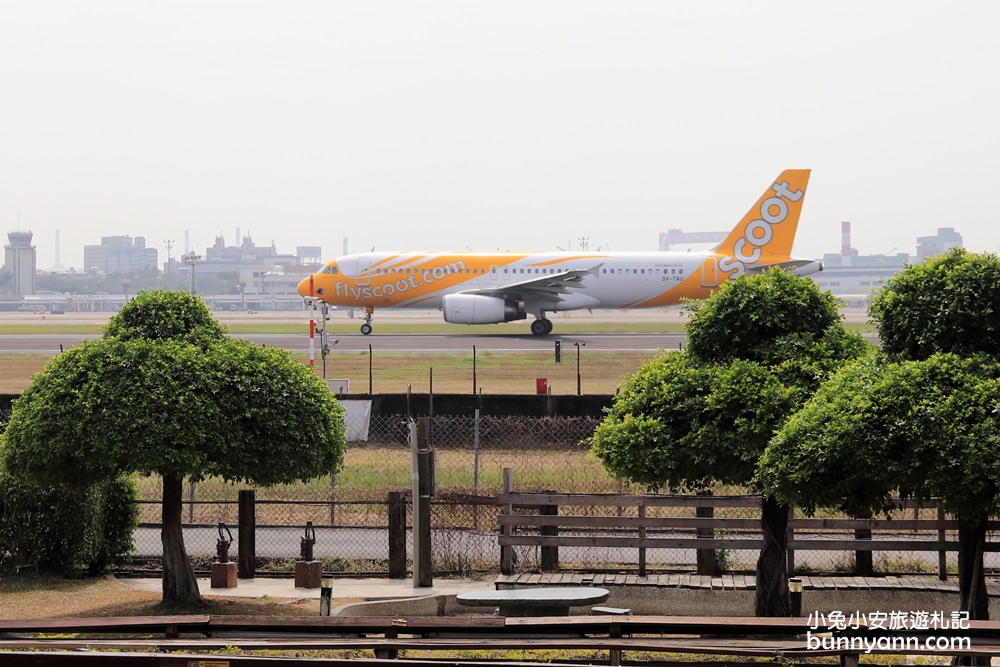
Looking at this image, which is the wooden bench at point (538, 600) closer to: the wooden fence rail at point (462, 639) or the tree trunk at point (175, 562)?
the wooden fence rail at point (462, 639)

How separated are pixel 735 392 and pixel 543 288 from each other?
143 feet

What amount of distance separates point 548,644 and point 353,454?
15334 mm

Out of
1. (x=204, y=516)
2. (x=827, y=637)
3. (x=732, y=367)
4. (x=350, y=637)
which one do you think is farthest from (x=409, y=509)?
(x=827, y=637)

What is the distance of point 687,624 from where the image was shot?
9.15 m

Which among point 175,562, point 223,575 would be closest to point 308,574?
point 223,575

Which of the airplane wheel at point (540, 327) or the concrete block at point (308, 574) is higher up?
the airplane wheel at point (540, 327)

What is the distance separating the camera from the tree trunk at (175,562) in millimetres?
13891

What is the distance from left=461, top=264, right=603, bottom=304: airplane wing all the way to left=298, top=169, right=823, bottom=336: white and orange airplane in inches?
2.1

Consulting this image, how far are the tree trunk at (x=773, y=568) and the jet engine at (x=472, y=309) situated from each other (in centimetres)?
4066

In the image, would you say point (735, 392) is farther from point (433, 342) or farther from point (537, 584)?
point (433, 342)

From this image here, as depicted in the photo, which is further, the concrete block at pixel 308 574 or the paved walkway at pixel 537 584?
the concrete block at pixel 308 574

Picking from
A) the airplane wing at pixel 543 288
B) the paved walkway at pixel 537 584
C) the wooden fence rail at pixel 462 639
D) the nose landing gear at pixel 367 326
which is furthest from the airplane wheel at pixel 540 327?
the wooden fence rail at pixel 462 639

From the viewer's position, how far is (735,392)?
11.6 m

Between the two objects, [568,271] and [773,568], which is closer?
A: [773,568]
